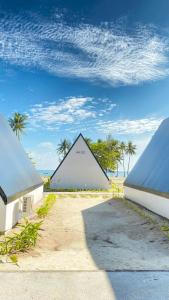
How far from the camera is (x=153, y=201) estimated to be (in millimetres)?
14789

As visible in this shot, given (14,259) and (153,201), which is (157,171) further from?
(14,259)

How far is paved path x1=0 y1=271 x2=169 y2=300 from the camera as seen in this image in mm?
4797

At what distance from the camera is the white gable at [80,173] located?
34.4 m

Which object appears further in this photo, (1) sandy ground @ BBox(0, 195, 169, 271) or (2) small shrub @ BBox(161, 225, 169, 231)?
(2) small shrub @ BBox(161, 225, 169, 231)

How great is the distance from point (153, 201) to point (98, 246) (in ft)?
22.4

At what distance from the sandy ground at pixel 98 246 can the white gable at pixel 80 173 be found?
20.4m

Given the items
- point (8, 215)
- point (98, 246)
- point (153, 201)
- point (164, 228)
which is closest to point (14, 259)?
point (98, 246)

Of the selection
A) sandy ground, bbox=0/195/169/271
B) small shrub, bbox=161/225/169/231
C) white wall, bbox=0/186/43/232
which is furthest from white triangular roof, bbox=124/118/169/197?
white wall, bbox=0/186/43/232

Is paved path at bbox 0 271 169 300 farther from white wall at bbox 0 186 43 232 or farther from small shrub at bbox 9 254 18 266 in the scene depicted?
white wall at bbox 0 186 43 232

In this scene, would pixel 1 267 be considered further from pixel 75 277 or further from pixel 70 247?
pixel 70 247

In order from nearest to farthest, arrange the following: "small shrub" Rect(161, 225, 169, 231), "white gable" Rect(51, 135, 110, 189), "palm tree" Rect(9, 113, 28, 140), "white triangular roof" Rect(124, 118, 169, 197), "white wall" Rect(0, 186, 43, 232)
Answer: "white wall" Rect(0, 186, 43, 232), "small shrub" Rect(161, 225, 169, 231), "white triangular roof" Rect(124, 118, 169, 197), "white gable" Rect(51, 135, 110, 189), "palm tree" Rect(9, 113, 28, 140)

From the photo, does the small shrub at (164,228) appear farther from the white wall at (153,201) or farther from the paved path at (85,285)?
the paved path at (85,285)

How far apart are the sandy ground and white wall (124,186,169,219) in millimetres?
1014

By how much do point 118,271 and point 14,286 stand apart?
2.22 m
